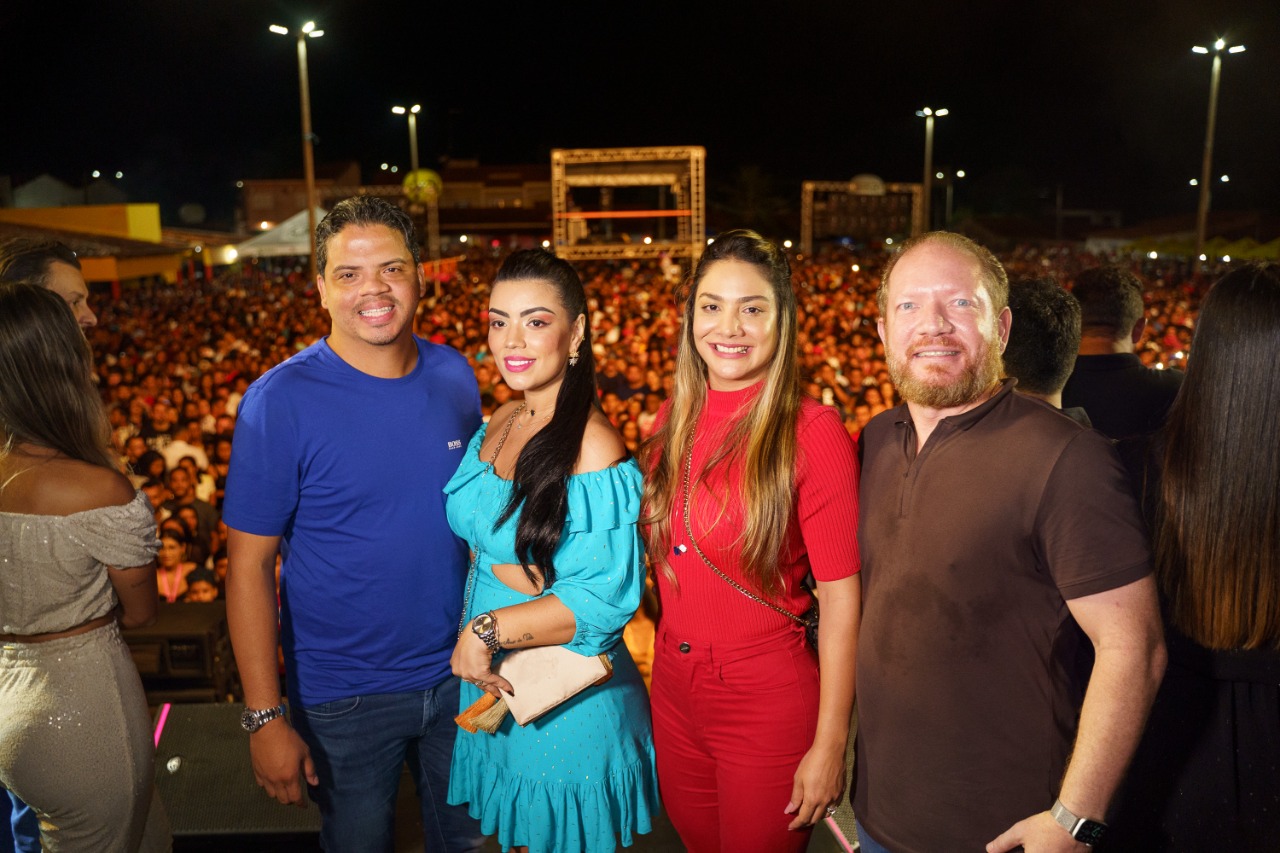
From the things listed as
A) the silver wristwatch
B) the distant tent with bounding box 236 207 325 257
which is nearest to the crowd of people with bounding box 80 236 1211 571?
the silver wristwatch

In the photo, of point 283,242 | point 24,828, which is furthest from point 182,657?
point 283,242

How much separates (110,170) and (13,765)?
83683mm

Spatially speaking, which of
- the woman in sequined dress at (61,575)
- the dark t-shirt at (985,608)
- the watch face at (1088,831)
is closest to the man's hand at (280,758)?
the woman in sequined dress at (61,575)

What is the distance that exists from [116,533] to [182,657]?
2951 millimetres

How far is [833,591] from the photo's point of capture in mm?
2121

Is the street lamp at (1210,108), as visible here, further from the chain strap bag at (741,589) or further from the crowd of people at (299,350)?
the chain strap bag at (741,589)

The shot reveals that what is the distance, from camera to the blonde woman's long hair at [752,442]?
217 centimetres

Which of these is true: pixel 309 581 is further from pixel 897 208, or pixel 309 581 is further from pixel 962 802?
pixel 897 208

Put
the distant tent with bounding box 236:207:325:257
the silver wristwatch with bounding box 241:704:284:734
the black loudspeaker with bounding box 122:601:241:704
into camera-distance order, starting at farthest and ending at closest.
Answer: the distant tent with bounding box 236:207:325:257 → the black loudspeaker with bounding box 122:601:241:704 → the silver wristwatch with bounding box 241:704:284:734

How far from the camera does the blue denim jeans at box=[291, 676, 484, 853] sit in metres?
2.46

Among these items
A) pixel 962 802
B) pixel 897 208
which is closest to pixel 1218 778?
pixel 962 802

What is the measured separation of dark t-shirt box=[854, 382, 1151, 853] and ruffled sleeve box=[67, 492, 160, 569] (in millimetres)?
1709

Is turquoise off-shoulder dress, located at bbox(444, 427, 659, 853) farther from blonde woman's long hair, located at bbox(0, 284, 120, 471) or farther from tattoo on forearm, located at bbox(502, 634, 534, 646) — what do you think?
blonde woman's long hair, located at bbox(0, 284, 120, 471)

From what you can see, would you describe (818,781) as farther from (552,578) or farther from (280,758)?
(280,758)
